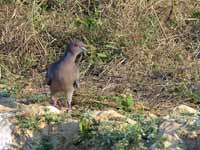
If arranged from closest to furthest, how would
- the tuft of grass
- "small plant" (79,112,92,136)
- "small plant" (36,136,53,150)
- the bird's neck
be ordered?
the tuft of grass → "small plant" (79,112,92,136) → "small plant" (36,136,53,150) → the bird's neck

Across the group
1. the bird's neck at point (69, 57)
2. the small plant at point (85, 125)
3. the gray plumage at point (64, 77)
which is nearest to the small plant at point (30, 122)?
the small plant at point (85, 125)

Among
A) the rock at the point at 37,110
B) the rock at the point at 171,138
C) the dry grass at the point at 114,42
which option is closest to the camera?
the rock at the point at 171,138

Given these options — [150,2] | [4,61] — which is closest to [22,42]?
[4,61]

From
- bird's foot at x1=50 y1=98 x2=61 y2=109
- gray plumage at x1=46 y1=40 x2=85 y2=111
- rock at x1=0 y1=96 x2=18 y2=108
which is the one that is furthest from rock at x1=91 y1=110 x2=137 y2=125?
rock at x1=0 y1=96 x2=18 y2=108

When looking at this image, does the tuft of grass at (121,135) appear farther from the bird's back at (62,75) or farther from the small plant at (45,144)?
the bird's back at (62,75)

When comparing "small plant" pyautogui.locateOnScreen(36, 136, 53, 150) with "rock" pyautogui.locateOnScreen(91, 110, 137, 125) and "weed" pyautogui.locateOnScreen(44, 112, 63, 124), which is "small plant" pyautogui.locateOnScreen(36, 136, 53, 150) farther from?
"rock" pyautogui.locateOnScreen(91, 110, 137, 125)

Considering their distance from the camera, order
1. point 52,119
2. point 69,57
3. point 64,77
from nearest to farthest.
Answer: point 52,119 < point 64,77 < point 69,57

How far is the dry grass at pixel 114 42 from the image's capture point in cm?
877

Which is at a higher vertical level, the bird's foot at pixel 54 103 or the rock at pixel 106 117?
the rock at pixel 106 117

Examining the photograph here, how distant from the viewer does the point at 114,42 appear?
956cm

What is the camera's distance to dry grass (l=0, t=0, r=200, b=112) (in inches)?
345

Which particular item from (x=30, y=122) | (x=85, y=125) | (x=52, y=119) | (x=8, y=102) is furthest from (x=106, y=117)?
(x=8, y=102)

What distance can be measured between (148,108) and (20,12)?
116 inches

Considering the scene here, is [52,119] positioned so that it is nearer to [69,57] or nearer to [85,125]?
[85,125]
